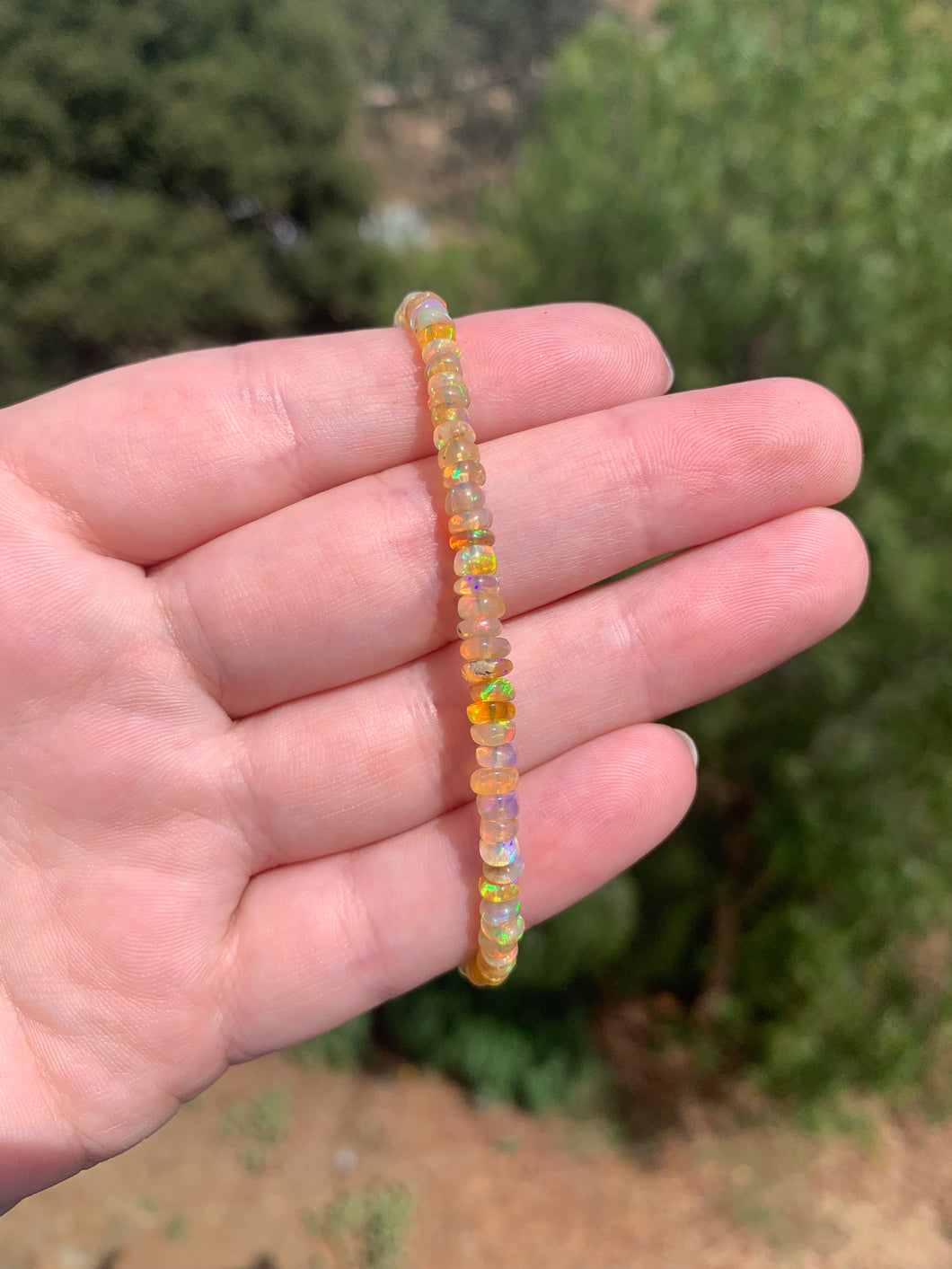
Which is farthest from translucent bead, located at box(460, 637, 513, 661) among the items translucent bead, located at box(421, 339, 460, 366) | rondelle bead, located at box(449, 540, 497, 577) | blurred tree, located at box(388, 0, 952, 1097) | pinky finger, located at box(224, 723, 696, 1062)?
blurred tree, located at box(388, 0, 952, 1097)

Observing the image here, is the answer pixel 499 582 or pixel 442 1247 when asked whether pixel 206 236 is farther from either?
pixel 442 1247

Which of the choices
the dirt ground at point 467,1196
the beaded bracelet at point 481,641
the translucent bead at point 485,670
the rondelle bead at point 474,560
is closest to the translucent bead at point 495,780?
the beaded bracelet at point 481,641

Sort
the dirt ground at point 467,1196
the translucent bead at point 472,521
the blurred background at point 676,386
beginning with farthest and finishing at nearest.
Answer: the dirt ground at point 467,1196 < the blurred background at point 676,386 < the translucent bead at point 472,521

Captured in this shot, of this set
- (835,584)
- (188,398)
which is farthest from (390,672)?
(835,584)

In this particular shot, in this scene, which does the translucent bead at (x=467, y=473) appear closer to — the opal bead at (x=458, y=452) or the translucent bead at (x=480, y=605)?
the opal bead at (x=458, y=452)

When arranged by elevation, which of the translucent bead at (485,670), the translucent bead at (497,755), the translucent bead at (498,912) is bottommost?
the translucent bead at (498,912)

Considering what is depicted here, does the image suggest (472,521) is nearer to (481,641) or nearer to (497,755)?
(481,641)

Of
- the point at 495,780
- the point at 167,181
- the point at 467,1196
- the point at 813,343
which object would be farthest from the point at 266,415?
the point at 467,1196
